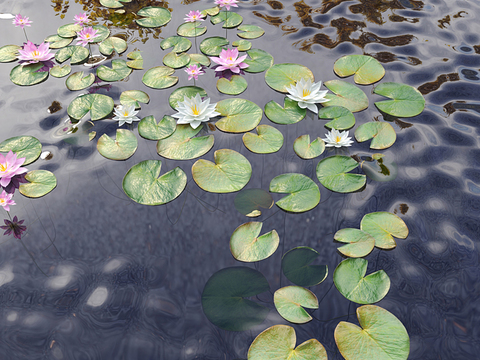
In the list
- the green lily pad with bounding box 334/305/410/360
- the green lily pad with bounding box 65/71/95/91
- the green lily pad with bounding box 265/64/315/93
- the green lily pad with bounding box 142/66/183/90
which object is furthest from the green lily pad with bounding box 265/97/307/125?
the green lily pad with bounding box 65/71/95/91

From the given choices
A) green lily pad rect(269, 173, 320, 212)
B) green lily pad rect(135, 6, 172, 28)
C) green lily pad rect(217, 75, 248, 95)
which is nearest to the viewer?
green lily pad rect(269, 173, 320, 212)

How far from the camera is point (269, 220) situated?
180cm

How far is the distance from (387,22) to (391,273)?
2617mm

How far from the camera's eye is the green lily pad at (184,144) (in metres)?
2.07

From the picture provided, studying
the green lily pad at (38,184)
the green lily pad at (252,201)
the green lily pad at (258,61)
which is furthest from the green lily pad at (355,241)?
the green lily pad at (38,184)

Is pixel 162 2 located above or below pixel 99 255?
above

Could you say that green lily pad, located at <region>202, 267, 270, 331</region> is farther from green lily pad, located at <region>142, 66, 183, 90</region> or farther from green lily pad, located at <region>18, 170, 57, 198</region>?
green lily pad, located at <region>142, 66, 183, 90</region>

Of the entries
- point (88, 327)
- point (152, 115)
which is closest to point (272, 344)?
point (88, 327)

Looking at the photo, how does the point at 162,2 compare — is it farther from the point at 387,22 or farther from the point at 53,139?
the point at 387,22

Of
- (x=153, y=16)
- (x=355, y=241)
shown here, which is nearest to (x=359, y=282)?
(x=355, y=241)

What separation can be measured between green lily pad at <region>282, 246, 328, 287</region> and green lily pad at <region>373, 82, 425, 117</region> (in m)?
1.30

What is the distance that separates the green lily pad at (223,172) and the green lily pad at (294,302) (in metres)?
0.66

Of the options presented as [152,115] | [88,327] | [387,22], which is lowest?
[88,327]

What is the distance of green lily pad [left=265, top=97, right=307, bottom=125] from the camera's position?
2.26 m
